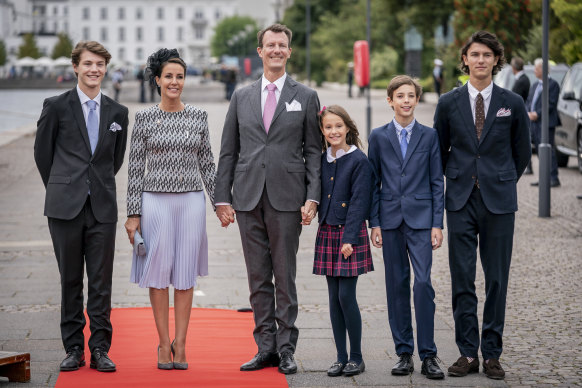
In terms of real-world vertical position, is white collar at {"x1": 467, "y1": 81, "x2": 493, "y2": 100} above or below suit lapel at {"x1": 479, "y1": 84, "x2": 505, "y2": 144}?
above

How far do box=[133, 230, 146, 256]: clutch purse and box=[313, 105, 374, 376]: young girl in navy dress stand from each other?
3.43 feet

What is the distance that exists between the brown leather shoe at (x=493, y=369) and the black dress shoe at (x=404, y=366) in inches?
17.3

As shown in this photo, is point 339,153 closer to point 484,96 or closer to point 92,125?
point 484,96

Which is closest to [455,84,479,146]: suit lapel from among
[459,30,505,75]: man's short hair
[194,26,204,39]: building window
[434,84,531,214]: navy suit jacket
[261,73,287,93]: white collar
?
[434,84,531,214]: navy suit jacket

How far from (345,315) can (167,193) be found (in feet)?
4.28

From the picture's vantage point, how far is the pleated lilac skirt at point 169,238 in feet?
20.2

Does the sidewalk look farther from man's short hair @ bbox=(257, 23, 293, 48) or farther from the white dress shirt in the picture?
man's short hair @ bbox=(257, 23, 293, 48)

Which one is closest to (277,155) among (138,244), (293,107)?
(293,107)

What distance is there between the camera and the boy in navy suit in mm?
6035

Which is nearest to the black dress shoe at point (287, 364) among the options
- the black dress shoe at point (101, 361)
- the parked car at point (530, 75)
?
the black dress shoe at point (101, 361)

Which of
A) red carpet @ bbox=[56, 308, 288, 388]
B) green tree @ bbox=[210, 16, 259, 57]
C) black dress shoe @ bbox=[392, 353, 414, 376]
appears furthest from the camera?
green tree @ bbox=[210, 16, 259, 57]

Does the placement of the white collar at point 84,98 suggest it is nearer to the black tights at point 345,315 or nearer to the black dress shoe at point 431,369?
the black tights at point 345,315

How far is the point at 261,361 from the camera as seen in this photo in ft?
20.5

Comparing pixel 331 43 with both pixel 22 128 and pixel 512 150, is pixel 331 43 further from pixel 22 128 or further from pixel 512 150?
pixel 512 150
